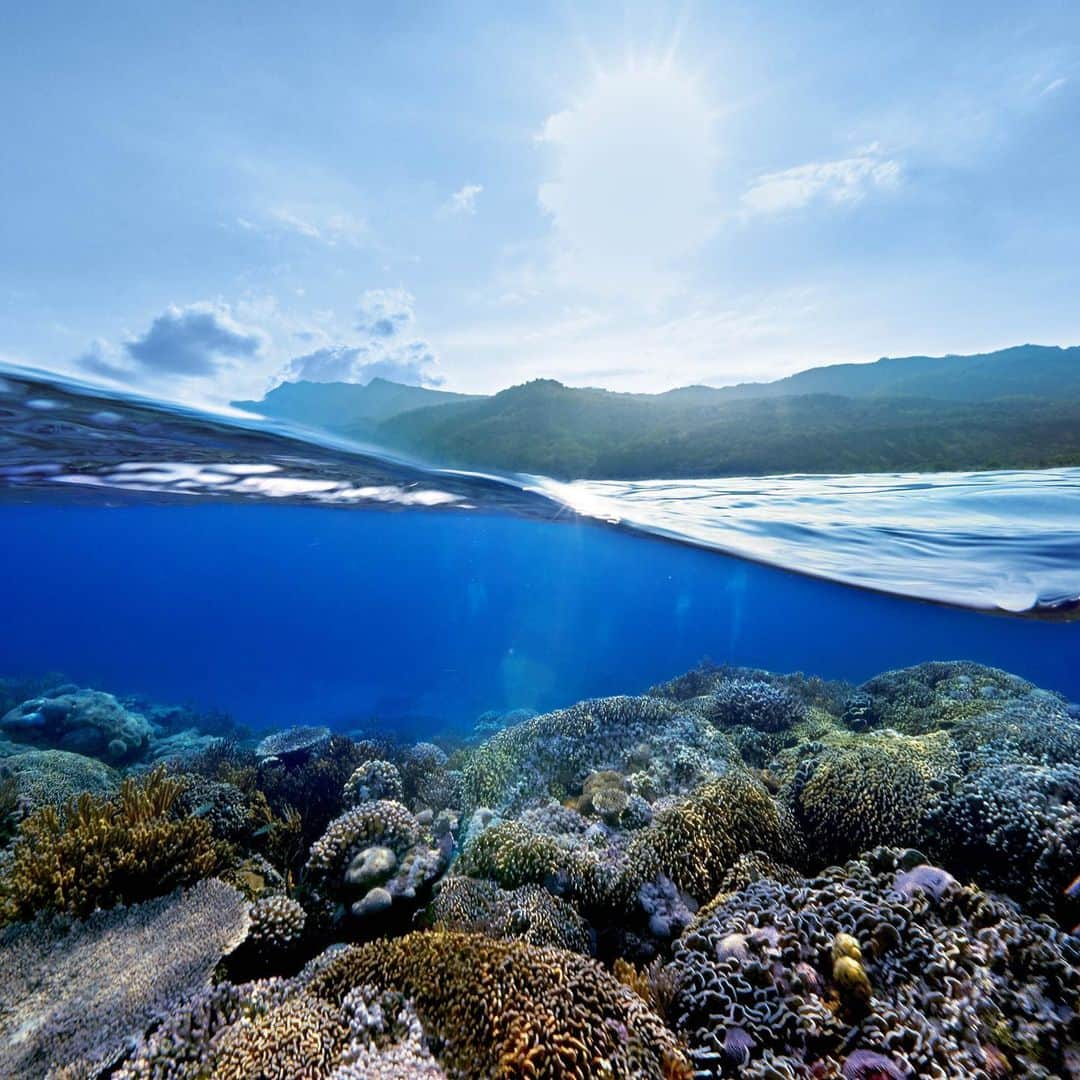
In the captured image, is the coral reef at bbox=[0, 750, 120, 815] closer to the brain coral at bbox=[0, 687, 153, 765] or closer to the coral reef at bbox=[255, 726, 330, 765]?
the coral reef at bbox=[255, 726, 330, 765]

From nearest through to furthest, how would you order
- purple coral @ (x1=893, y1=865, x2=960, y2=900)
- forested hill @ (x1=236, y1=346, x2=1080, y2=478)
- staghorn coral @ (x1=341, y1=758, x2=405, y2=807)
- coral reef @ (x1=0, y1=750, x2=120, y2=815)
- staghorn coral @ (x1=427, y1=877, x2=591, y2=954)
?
purple coral @ (x1=893, y1=865, x2=960, y2=900), staghorn coral @ (x1=427, y1=877, x2=591, y2=954), staghorn coral @ (x1=341, y1=758, x2=405, y2=807), coral reef @ (x1=0, y1=750, x2=120, y2=815), forested hill @ (x1=236, y1=346, x2=1080, y2=478)

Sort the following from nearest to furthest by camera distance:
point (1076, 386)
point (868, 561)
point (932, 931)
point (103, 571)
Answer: point (932, 931)
point (868, 561)
point (1076, 386)
point (103, 571)

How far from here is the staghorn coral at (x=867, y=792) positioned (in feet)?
18.2

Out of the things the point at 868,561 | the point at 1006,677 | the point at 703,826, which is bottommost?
the point at 1006,677

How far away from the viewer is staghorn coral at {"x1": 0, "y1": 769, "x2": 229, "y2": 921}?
14.0 ft

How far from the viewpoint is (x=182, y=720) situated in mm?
23750

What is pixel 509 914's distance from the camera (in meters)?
4.54

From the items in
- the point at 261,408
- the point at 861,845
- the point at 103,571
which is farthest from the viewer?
the point at 103,571

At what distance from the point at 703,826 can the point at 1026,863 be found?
8.91 ft

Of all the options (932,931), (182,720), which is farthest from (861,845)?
(182,720)

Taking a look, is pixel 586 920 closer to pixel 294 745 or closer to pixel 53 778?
pixel 294 745

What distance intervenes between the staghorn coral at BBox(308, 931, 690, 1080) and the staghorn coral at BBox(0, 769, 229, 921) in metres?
2.19

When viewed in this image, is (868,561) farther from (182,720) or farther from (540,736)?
(182,720)

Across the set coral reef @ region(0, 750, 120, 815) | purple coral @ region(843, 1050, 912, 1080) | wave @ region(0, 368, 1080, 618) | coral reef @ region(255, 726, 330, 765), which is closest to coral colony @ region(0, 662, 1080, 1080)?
purple coral @ region(843, 1050, 912, 1080)
